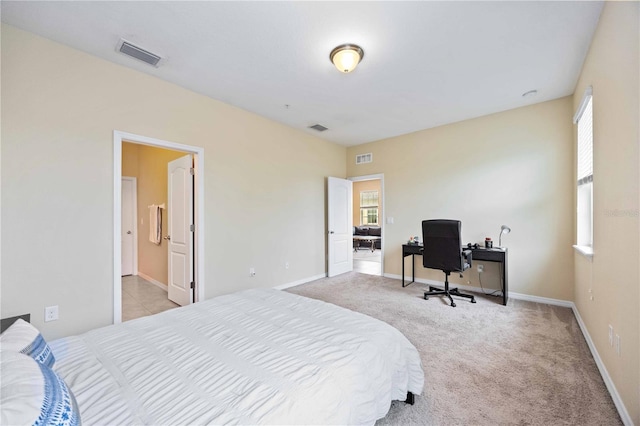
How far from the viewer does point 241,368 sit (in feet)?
3.90

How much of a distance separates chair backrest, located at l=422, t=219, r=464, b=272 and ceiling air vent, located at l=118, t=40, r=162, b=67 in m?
A: 3.73

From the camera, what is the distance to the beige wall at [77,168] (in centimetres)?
213

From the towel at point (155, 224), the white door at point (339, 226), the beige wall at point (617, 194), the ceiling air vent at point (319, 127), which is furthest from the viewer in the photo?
the white door at point (339, 226)

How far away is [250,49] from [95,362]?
8.27 ft

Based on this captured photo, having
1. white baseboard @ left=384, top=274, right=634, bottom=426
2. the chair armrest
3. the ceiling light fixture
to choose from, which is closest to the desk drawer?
the chair armrest

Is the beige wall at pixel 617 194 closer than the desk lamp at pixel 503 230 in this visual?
Yes

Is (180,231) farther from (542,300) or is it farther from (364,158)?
(542,300)

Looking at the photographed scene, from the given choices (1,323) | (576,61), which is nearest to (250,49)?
(1,323)

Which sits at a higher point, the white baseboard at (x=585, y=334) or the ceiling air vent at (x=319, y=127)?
the ceiling air vent at (x=319, y=127)

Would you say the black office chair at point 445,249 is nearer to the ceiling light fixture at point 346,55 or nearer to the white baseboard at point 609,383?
the white baseboard at point 609,383

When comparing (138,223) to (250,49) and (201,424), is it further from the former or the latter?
(201,424)

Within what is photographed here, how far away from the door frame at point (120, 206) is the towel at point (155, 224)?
172 cm

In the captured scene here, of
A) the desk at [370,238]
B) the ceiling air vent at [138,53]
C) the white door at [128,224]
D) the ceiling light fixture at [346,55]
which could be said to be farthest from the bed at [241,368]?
the desk at [370,238]

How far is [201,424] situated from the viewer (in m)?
0.86
